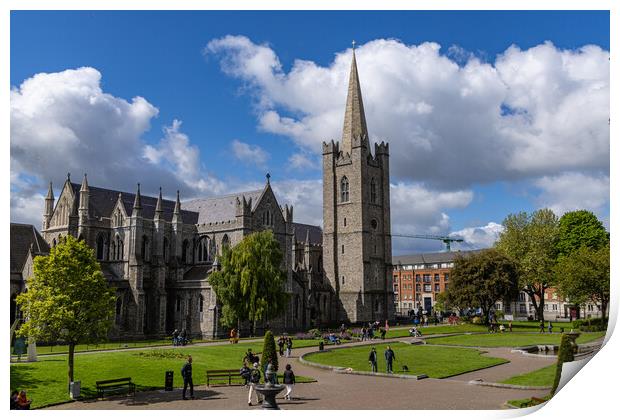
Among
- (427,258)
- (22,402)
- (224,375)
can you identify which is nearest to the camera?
(22,402)

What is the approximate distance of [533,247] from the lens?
262 feet

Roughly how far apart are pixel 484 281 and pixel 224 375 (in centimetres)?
4866

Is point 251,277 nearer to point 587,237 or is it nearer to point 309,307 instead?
point 309,307

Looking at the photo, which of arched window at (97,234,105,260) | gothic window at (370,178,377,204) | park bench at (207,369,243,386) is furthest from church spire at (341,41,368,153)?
park bench at (207,369,243,386)

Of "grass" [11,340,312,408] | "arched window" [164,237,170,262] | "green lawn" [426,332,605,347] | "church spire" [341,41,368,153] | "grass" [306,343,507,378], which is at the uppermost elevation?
"church spire" [341,41,368,153]

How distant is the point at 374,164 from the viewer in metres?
87.7

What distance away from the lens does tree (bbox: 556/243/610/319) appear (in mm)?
61000

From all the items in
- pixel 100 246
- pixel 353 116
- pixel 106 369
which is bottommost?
pixel 106 369

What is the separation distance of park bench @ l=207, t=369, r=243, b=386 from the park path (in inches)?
26.3

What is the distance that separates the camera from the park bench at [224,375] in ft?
100.0

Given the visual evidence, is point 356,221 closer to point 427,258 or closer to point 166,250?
point 166,250

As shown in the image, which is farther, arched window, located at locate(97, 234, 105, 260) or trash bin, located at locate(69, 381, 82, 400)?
arched window, located at locate(97, 234, 105, 260)

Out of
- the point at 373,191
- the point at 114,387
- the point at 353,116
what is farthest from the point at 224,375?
the point at 353,116

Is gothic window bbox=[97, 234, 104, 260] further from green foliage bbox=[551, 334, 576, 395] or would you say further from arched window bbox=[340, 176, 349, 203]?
green foliage bbox=[551, 334, 576, 395]
